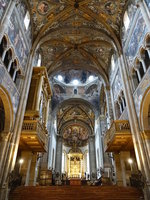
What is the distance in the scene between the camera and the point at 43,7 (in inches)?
585

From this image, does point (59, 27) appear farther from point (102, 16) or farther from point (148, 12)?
point (148, 12)

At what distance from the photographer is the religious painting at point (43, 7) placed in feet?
47.7

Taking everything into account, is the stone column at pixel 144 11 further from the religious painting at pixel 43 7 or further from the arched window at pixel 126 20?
the religious painting at pixel 43 7

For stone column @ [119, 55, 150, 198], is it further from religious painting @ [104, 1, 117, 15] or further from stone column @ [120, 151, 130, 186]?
religious painting @ [104, 1, 117, 15]

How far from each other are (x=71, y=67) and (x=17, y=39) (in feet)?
37.7

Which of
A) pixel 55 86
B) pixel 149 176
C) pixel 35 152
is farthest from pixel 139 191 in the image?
pixel 55 86

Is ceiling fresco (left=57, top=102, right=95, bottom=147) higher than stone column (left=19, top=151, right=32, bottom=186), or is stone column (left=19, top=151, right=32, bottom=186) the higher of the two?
ceiling fresco (left=57, top=102, right=95, bottom=147)

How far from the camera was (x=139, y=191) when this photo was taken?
9320 mm

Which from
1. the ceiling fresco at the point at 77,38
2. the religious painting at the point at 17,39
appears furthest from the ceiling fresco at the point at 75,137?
the religious painting at the point at 17,39

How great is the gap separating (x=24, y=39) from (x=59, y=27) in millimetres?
4926

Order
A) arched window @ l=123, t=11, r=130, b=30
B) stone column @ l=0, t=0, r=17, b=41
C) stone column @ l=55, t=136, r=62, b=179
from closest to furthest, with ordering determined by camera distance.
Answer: stone column @ l=0, t=0, r=17, b=41 < arched window @ l=123, t=11, r=130, b=30 < stone column @ l=55, t=136, r=62, b=179

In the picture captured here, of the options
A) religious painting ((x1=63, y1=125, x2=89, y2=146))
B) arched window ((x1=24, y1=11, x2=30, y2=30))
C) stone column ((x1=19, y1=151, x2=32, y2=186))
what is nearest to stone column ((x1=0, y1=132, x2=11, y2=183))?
stone column ((x1=19, y1=151, x2=32, y2=186))

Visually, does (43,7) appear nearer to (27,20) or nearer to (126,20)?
(27,20)

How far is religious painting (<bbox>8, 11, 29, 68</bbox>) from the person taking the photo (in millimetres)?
11004
